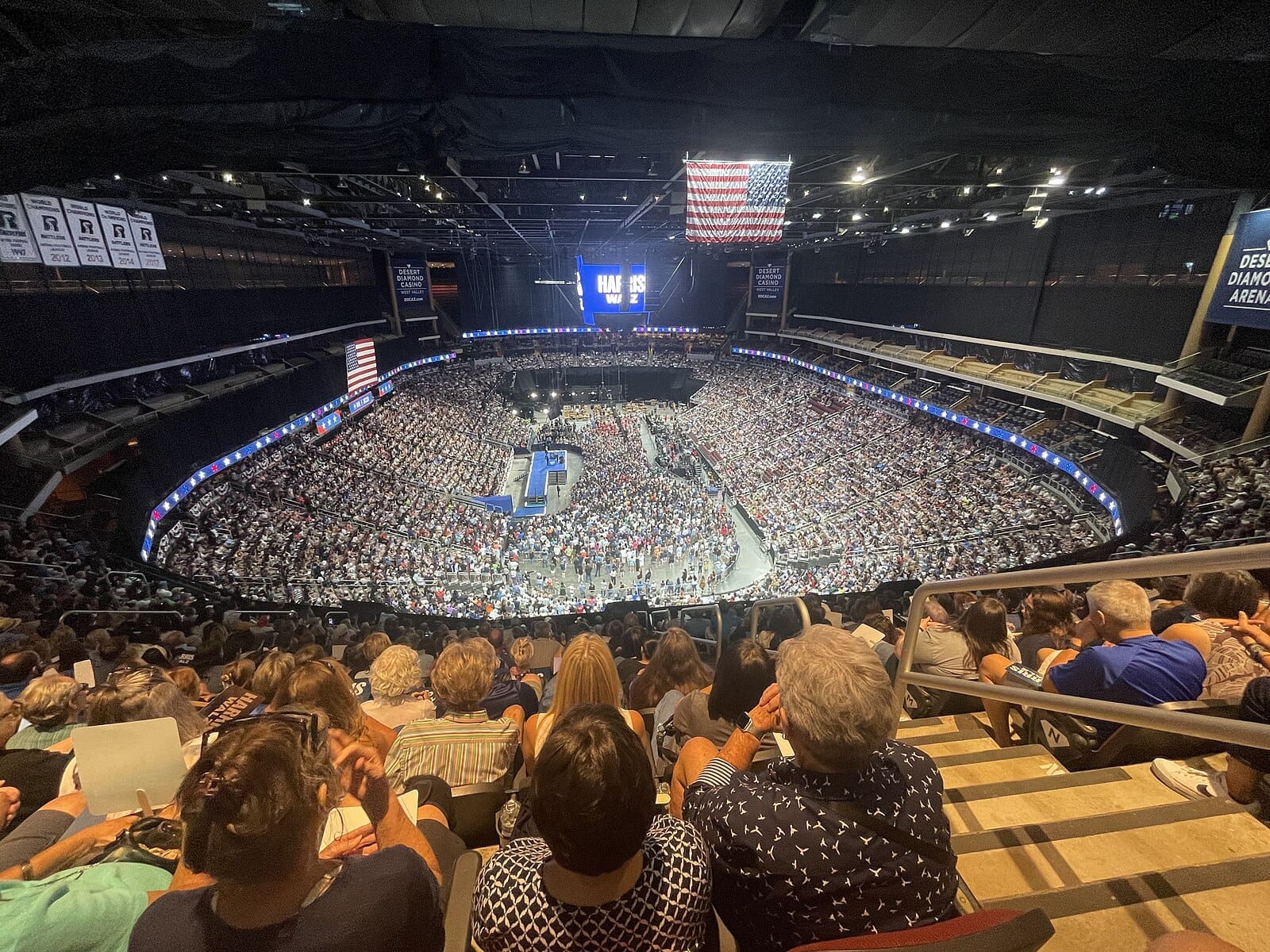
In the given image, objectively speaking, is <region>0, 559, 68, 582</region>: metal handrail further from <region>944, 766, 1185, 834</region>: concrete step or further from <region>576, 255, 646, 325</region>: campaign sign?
<region>576, 255, 646, 325</region>: campaign sign

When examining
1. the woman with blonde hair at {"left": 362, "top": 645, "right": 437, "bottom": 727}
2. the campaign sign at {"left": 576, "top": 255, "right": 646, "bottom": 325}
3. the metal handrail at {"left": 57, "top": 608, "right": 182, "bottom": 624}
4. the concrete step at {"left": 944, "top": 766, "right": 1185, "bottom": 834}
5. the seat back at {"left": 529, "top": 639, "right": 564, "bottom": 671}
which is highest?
the campaign sign at {"left": 576, "top": 255, "right": 646, "bottom": 325}

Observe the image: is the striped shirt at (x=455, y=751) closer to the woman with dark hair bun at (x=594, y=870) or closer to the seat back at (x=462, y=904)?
the seat back at (x=462, y=904)

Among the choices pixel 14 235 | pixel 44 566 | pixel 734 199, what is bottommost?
pixel 44 566

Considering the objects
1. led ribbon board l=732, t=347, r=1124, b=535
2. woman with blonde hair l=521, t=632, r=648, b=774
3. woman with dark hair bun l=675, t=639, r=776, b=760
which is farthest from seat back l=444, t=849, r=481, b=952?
led ribbon board l=732, t=347, r=1124, b=535

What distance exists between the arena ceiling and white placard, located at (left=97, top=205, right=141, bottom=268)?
11.3m

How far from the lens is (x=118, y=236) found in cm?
1166

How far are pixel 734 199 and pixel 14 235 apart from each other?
12.2 metres

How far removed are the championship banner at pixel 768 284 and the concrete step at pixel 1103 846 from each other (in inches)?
1454

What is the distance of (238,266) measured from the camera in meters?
17.8

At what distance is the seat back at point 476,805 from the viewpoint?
2600 mm

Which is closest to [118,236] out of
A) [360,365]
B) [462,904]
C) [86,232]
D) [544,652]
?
[86,232]

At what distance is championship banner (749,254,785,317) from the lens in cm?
3556

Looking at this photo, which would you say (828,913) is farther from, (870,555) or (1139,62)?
(870,555)

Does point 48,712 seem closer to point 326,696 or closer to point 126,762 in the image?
point 126,762
